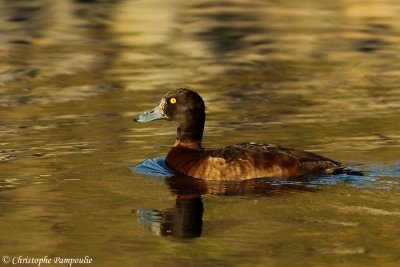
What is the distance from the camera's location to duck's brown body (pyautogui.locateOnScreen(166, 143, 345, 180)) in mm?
13031

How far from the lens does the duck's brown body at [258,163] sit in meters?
13.0

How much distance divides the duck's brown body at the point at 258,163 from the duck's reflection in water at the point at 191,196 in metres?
→ 0.11

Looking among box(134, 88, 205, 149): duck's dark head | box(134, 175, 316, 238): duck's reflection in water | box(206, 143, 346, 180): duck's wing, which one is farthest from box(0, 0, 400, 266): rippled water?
box(134, 88, 205, 149): duck's dark head

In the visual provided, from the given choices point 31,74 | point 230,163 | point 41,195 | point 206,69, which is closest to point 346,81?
point 206,69

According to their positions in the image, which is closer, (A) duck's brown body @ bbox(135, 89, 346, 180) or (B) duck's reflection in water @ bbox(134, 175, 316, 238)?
(B) duck's reflection in water @ bbox(134, 175, 316, 238)

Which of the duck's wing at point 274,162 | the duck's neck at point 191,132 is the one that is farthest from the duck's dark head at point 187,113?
the duck's wing at point 274,162

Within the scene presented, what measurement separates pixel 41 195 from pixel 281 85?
9.61 m

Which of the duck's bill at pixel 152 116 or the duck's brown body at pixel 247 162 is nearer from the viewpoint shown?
the duck's brown body at pixel 247 162

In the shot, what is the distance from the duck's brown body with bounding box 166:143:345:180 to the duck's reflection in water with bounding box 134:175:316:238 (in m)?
0.11

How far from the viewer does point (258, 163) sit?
13.1 metres

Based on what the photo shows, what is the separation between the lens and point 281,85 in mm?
21469

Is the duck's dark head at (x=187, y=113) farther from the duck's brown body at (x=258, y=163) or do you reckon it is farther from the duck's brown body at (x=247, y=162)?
the duck's brown body at (x=258, y=163)

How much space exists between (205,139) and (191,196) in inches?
132

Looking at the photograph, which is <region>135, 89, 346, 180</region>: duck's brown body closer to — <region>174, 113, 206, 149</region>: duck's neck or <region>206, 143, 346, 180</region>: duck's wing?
<region>206, 143, 346, 180</region>: duck's wing
